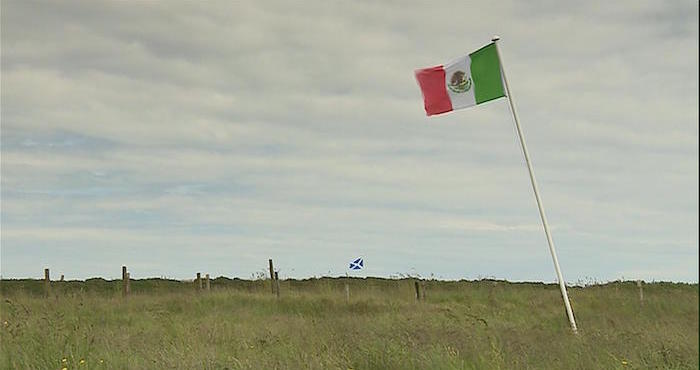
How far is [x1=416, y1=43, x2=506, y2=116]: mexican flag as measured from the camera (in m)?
14.1

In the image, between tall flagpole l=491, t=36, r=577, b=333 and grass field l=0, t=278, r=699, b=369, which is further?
tall flagpole l=491, t=36, r=577, b=333

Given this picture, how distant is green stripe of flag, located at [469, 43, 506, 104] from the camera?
552 inches

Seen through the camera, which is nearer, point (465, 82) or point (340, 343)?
point (340, 343)

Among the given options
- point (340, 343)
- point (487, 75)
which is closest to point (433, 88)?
point (487, 75)

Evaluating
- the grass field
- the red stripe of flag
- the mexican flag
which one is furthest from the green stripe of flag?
the grass field

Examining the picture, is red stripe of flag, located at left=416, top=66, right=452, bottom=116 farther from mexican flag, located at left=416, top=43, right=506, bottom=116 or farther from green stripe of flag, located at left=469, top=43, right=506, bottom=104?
green stripe of flag, located at left=469, top=43, right=506, bottom=104

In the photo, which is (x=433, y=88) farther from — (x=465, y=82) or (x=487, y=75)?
(x=487, y=75)

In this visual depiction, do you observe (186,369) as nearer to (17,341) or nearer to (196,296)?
(17,341)

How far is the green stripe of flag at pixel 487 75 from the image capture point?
14.0 m

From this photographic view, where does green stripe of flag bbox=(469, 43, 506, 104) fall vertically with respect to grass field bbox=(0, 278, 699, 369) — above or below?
above

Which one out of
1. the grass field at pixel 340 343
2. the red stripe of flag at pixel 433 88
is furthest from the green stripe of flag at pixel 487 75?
the grass field at pixel 340 343

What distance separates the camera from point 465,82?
46.4 feet

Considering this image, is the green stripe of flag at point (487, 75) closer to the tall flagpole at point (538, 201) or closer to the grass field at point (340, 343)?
the tall flagpole at point (538, 201)

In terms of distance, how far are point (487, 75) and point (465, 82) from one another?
0.39 metres
